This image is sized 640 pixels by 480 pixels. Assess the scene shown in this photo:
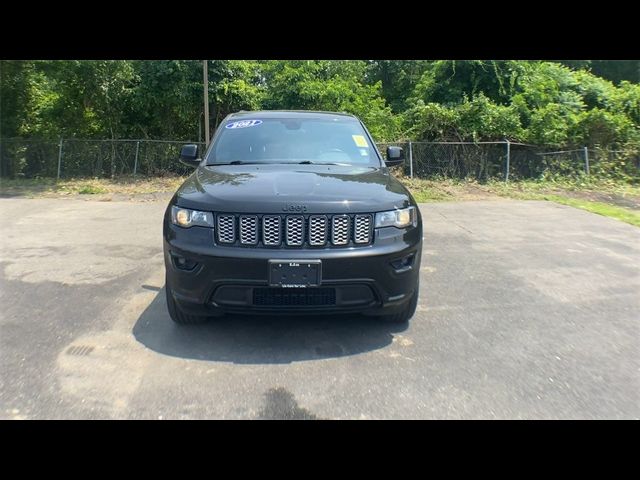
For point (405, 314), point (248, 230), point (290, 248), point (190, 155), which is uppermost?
point (190, 155)

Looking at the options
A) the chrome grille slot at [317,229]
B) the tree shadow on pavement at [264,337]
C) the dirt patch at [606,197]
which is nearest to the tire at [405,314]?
the tree shadow on pavement at [264,337]

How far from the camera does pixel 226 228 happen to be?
3.51 m

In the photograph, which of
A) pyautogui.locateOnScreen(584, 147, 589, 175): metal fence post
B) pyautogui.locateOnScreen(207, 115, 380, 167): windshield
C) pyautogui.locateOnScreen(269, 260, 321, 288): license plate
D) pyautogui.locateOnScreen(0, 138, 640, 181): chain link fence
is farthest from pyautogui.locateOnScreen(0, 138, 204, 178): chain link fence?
pyautogui.locateOnScreen(269, 260, 321, 288): license plate

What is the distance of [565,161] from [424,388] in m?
14.3

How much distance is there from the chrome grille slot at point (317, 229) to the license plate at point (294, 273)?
0.52ft

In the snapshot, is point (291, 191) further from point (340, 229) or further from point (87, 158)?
point (87, 158)

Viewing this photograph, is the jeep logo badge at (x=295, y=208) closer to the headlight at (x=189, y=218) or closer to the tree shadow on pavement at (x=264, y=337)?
the headlight at (x=189, y=218)

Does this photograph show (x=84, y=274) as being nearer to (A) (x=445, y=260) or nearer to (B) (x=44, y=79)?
(A) (x=445, y=260)

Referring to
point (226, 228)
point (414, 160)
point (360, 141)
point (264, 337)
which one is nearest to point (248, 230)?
point (226, 228)

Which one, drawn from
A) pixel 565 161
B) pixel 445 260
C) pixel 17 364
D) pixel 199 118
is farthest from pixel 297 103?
pixel 17 364

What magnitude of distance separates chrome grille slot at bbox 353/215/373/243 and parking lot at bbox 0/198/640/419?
82 cm

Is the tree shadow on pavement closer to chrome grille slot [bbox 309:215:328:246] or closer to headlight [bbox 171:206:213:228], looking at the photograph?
chrome grille slot [bbox 309:215:328:246]

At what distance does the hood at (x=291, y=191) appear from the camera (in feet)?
11.6

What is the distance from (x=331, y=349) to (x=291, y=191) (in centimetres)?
119
